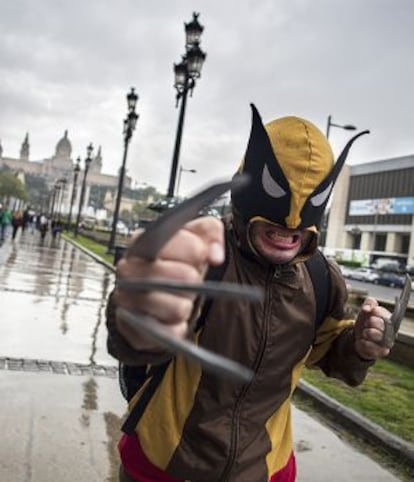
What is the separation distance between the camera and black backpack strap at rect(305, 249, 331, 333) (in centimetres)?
201

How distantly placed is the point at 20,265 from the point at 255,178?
1647 centimetres

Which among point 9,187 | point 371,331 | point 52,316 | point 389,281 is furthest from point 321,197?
point 9,187

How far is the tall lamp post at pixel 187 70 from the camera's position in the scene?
1348cm

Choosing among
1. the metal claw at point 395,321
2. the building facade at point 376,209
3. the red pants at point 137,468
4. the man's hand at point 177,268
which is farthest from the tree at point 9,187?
the man's hand at point 177,268

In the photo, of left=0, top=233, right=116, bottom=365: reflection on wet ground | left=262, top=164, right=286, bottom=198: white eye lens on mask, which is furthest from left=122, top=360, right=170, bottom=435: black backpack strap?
left=0, top=233, right=116, bottom=365: reflection on wet ground

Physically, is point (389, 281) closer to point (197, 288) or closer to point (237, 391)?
point (237, 391)

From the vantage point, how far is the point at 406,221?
77938 mm

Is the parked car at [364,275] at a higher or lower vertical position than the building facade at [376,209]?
lower

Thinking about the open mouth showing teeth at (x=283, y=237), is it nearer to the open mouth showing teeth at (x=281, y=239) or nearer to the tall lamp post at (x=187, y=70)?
the open mouth showing teeth at (x=281, y=239)

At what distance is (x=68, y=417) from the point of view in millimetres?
4883

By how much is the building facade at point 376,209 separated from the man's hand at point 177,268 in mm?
75640

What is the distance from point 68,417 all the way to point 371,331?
357 cm

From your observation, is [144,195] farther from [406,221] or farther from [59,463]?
[59,463]

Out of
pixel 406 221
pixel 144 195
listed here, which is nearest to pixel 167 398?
pixel 406 221
